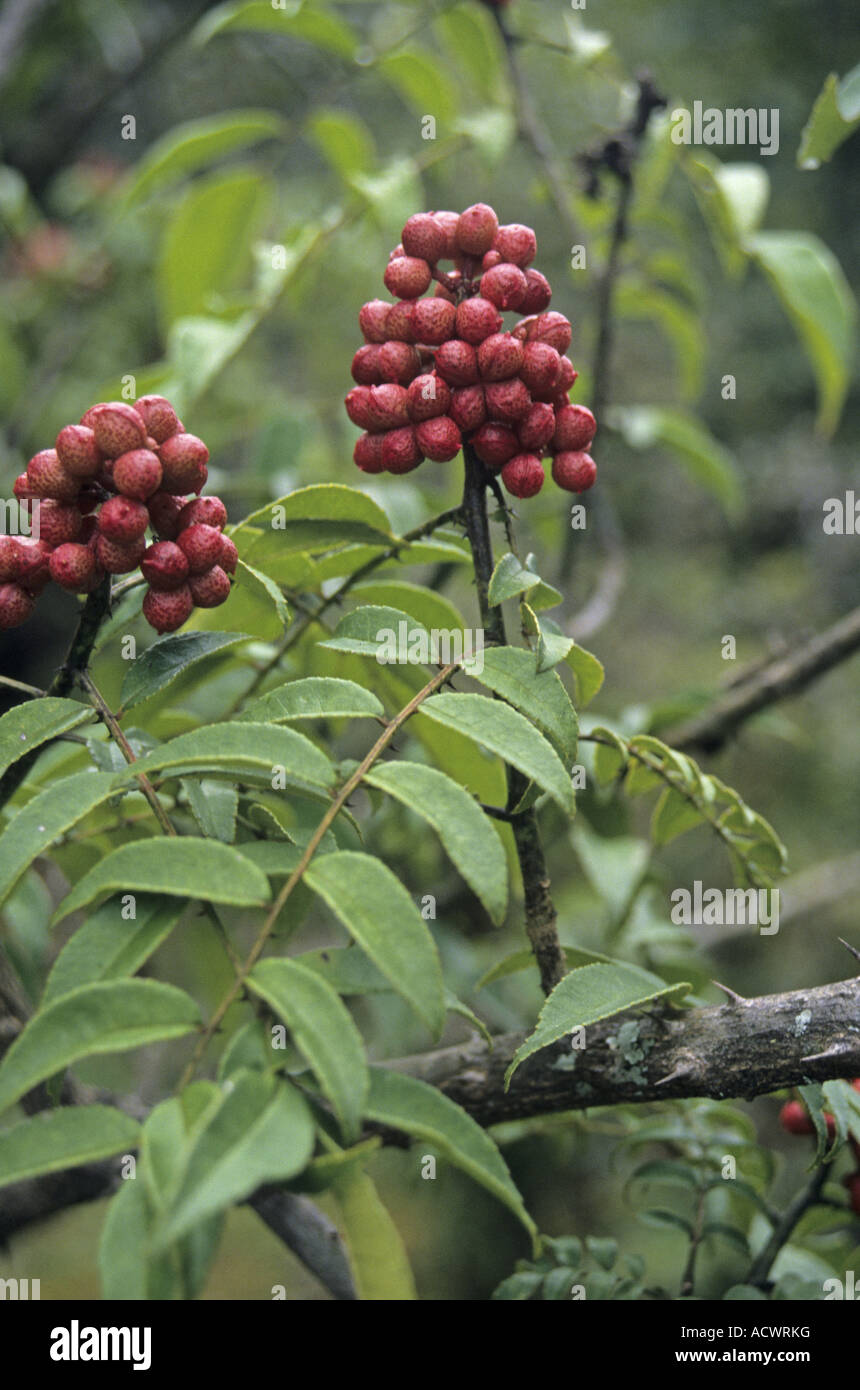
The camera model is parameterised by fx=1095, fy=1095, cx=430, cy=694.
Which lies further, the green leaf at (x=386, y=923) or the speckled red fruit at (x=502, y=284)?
the speckled red fruit at (x=502, y=284)

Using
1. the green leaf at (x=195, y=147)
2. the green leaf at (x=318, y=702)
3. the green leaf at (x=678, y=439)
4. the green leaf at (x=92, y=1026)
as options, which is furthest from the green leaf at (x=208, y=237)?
the green leaf at (x=92, y=1026)

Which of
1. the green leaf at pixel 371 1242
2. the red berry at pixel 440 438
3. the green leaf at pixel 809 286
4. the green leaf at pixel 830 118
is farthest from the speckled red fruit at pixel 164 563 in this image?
the green leaf at pixel 809 286

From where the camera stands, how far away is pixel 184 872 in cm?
32

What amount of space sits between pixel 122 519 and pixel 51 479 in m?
0.04

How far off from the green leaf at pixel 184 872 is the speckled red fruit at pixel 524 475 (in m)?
0.19

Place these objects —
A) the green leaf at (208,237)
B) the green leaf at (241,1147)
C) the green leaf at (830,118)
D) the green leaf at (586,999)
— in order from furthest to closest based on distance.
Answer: the green leaf at (208,237), the green leaf at (830,118), the green leaf at (586,999), the green leaf at (241,1147)

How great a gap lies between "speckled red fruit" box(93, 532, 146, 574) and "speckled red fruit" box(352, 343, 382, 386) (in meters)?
0.12

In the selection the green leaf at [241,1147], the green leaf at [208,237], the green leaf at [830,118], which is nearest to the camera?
the green leaf at [241,1147]

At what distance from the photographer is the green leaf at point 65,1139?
294mm

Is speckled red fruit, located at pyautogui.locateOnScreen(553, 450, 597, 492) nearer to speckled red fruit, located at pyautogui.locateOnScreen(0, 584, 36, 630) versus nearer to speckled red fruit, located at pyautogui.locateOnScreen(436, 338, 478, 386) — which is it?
speckled red fruit, located at pyautogui.locateOnScreen(436, 338, 478, 386)

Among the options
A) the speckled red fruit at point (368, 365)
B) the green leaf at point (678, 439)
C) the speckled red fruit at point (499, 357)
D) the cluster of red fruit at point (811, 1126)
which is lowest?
the cluster of red fruit at point (811, 1126)

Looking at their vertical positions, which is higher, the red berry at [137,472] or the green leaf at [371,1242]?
the red berry at [137,472]

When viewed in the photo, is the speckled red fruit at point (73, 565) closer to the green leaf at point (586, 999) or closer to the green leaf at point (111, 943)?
the green leaf at point (111, 943)
